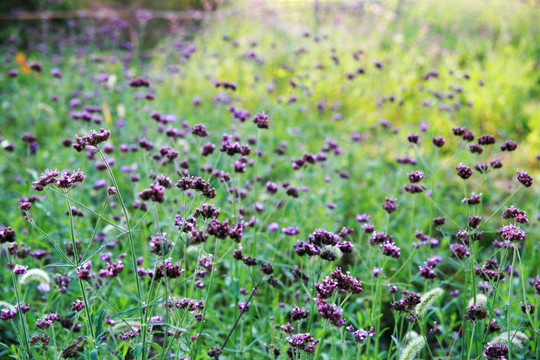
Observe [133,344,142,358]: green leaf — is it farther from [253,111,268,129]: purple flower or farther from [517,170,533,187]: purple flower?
[517,170,533,187]: purple flower

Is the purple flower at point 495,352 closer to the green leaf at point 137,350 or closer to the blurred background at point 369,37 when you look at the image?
the green leaf at point 137,350

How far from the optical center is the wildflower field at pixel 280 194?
193cm

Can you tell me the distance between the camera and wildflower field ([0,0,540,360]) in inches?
76.1

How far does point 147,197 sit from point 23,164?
3.88 meters

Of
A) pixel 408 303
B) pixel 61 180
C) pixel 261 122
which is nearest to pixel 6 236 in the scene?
pixel 61 180

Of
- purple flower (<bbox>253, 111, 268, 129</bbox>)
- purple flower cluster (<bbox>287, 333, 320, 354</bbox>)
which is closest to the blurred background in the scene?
purple flower (<bbox>253, 111, 268, 129</bbox>)

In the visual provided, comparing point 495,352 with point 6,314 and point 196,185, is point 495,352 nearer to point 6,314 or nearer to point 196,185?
point 196,185

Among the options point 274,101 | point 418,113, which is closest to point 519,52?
point 418,113

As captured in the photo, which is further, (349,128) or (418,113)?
(418,113)

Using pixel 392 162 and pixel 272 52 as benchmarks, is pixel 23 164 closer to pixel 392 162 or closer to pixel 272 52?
pixel 392 162

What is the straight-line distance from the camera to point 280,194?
4250 mm

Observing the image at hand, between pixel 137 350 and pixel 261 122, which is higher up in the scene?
pixel 261 122

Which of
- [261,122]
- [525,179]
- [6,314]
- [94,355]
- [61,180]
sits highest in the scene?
[525,179]

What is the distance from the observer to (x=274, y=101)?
6.75 m
